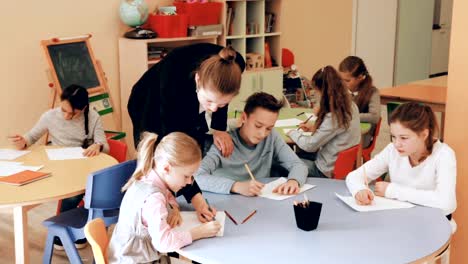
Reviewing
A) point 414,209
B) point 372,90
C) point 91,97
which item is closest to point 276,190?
point 414,209

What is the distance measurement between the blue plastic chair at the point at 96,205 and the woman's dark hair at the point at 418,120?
3.96 ft

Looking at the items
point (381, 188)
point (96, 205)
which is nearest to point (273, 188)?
point (381, 188)

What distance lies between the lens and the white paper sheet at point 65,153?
130 inches

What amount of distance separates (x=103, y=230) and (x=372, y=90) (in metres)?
2.79

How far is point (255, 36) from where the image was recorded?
5961 mm

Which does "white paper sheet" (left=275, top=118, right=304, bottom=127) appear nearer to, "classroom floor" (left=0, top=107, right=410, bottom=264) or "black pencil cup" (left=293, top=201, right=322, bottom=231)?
"classroom floor" (left=0, top=107, right=410, bottom=264)

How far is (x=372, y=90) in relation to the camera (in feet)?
14.6

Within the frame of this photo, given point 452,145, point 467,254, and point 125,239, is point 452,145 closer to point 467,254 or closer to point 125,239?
point 467,254

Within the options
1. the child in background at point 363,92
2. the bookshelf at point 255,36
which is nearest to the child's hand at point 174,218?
the child in background at point 363,92

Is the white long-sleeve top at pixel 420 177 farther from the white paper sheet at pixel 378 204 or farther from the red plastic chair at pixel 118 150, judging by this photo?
the red plastic chair at pixel 118 150

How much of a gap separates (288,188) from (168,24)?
3.00m

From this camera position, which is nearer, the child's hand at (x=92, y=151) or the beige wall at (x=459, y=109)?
the beige wall at (x=459, y=109)

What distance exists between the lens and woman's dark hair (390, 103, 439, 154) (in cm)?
246

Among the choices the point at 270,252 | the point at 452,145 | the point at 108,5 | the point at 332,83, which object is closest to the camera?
the point at 270,252
